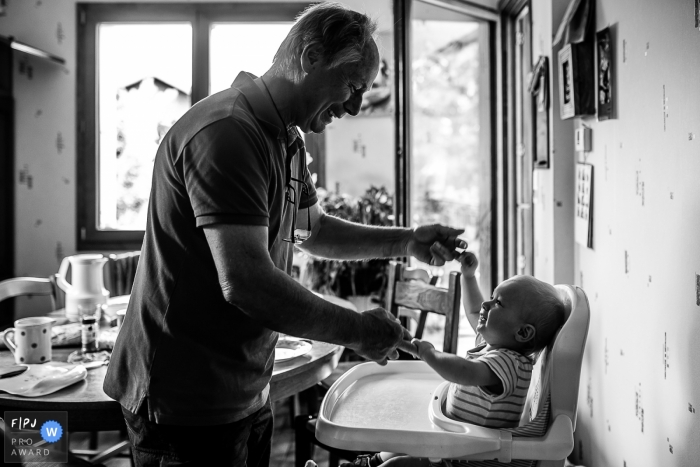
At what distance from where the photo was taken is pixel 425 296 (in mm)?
2391

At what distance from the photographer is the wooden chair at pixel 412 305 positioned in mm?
1977

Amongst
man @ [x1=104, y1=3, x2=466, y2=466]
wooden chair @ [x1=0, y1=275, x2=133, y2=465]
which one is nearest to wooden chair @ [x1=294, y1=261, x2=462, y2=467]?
man @ [x1=104, y1=3, x2=466, y2=466]

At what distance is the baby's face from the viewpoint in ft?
4.63

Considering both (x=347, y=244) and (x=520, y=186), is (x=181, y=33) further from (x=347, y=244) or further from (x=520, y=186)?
(x=347, y=244)

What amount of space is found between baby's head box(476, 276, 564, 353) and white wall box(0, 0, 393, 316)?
3.32 meters

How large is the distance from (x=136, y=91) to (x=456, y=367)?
149 inches

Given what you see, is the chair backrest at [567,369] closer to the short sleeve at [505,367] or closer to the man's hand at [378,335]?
the short sleeve at [505,367]

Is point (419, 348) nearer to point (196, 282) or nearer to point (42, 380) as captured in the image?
point (196, 282)

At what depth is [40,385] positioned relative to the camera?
59.3 inches

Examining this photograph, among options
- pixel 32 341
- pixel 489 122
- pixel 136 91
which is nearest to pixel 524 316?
pixel 32 341

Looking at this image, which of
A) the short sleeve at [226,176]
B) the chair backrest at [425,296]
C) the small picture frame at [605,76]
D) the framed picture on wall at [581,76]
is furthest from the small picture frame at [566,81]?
the short sleeve at [226,176]

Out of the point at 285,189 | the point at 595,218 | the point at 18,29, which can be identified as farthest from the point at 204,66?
the point at 285,189

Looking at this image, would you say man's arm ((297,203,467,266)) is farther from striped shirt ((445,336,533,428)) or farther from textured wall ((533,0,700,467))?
textured wall ((533,0,700,467))

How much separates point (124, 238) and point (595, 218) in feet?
11.0
